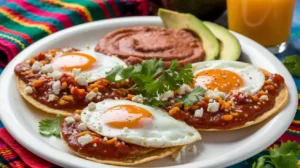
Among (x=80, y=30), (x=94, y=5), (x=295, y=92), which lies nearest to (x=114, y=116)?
(x=295, y=92)

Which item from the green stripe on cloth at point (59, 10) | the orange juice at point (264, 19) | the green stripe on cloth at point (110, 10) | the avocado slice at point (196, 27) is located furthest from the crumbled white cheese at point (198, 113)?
the green stripe on cloth at point (110, 10)

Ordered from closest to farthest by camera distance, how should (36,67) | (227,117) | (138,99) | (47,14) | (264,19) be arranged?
(227,117) < (138,99) < (36,67) < (264,19) < (47,14)

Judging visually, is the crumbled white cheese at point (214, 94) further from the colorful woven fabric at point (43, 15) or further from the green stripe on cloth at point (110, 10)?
the green stripe on cloth at point (110, 10)

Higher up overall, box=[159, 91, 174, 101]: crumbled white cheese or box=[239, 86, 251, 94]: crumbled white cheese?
box=[239, 86, 251, 94]: crumbled white cheese

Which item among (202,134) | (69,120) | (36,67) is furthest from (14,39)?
(202,134)

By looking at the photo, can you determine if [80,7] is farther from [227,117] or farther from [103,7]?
[227,117]

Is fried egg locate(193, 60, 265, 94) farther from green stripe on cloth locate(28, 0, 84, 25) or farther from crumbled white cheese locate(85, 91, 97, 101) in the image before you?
green stripe on cloth locate(28, 0, 84, 25)

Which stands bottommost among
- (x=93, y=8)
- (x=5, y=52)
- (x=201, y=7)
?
(x=5, y=52)

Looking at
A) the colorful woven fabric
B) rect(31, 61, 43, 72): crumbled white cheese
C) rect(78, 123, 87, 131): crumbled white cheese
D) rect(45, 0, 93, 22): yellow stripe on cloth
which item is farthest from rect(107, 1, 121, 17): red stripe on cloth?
rect(78, 123, 87, 131): crumbled white cheese
